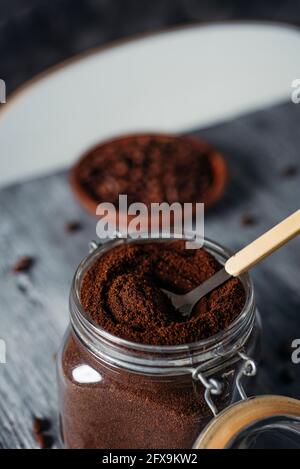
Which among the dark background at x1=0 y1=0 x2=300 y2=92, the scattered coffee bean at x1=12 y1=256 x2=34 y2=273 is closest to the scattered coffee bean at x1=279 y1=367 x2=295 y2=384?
the scattered coffee bean at x1=12 y1=256 x2=34 y2=273

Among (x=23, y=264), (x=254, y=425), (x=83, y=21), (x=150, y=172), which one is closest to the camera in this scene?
(x=254, y=425)

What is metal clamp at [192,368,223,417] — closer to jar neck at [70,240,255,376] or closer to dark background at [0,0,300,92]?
jar neck at [70,240,255,376]

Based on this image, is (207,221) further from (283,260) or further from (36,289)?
(36,289)

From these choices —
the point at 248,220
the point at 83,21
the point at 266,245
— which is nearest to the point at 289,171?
the point at 248,220

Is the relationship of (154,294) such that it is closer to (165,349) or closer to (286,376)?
(165,349)

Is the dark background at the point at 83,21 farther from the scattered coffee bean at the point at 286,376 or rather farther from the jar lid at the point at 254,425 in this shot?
the jar lid at the point at 254,425
